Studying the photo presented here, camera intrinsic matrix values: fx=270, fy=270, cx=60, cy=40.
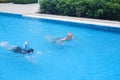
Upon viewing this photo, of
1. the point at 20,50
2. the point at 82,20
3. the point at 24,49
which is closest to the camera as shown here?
the point at 24,49

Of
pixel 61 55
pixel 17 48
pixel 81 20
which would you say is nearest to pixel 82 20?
pixel 81 20

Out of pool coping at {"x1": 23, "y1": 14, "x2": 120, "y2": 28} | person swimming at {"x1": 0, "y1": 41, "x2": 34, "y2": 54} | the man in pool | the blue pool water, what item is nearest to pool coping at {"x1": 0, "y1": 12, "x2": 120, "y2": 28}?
pool coping at {"x1": 23, "y1": 14, "x2": 120, "y2": 28}

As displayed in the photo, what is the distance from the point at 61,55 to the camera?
1088 centimetres

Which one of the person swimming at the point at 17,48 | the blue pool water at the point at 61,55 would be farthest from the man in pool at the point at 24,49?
the blue pool water at the point at 61,55

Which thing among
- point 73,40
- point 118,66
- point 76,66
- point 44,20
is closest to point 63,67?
point 76,66

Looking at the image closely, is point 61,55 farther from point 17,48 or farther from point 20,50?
point 17,48

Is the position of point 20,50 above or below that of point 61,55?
above

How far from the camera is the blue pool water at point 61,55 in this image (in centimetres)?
910

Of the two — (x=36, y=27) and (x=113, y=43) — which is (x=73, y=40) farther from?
(x=36, y=27)

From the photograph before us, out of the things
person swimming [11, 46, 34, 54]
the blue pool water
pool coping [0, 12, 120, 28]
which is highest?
pool coping [0, 12, 120, 28]

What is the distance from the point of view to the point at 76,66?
977 centimetres

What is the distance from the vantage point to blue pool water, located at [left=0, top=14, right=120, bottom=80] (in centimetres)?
910

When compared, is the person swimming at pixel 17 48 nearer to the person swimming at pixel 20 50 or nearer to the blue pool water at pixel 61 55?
the person swimming at pixel 20 50

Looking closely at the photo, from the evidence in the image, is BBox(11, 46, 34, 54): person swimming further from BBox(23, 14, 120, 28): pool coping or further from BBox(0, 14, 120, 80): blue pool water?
BBox(23, 14, 120, 28): pool coping
